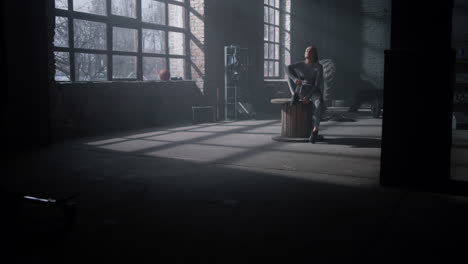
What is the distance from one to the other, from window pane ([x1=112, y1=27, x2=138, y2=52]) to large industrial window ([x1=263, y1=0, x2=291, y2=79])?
503cm

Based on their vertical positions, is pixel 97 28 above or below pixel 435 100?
above

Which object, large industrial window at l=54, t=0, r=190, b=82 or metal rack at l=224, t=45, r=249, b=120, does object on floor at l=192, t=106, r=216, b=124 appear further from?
large industrial window at l=54, t=0, r=190, b=82

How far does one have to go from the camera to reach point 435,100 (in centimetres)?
357

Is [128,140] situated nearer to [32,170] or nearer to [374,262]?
[32,170]

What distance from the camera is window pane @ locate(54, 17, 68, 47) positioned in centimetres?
714

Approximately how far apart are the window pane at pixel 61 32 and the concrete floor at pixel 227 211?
2429mm

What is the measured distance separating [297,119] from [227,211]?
3.76 meters

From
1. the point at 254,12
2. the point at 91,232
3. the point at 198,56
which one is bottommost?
the point at 91,232

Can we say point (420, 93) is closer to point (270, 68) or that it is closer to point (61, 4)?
point (61, 4)

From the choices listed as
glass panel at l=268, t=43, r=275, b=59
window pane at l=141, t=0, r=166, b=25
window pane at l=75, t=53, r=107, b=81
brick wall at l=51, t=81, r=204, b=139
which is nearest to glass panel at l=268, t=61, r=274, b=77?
glass panel at l=268, t=43, r=275, b=59

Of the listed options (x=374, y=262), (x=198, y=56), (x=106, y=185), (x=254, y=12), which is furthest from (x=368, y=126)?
(x=374, y=262)

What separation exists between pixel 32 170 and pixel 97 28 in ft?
13.4

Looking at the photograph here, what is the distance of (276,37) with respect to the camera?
1360 centimetres

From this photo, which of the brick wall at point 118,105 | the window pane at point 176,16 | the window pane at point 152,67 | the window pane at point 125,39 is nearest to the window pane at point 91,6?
the window pane at point 125,39
